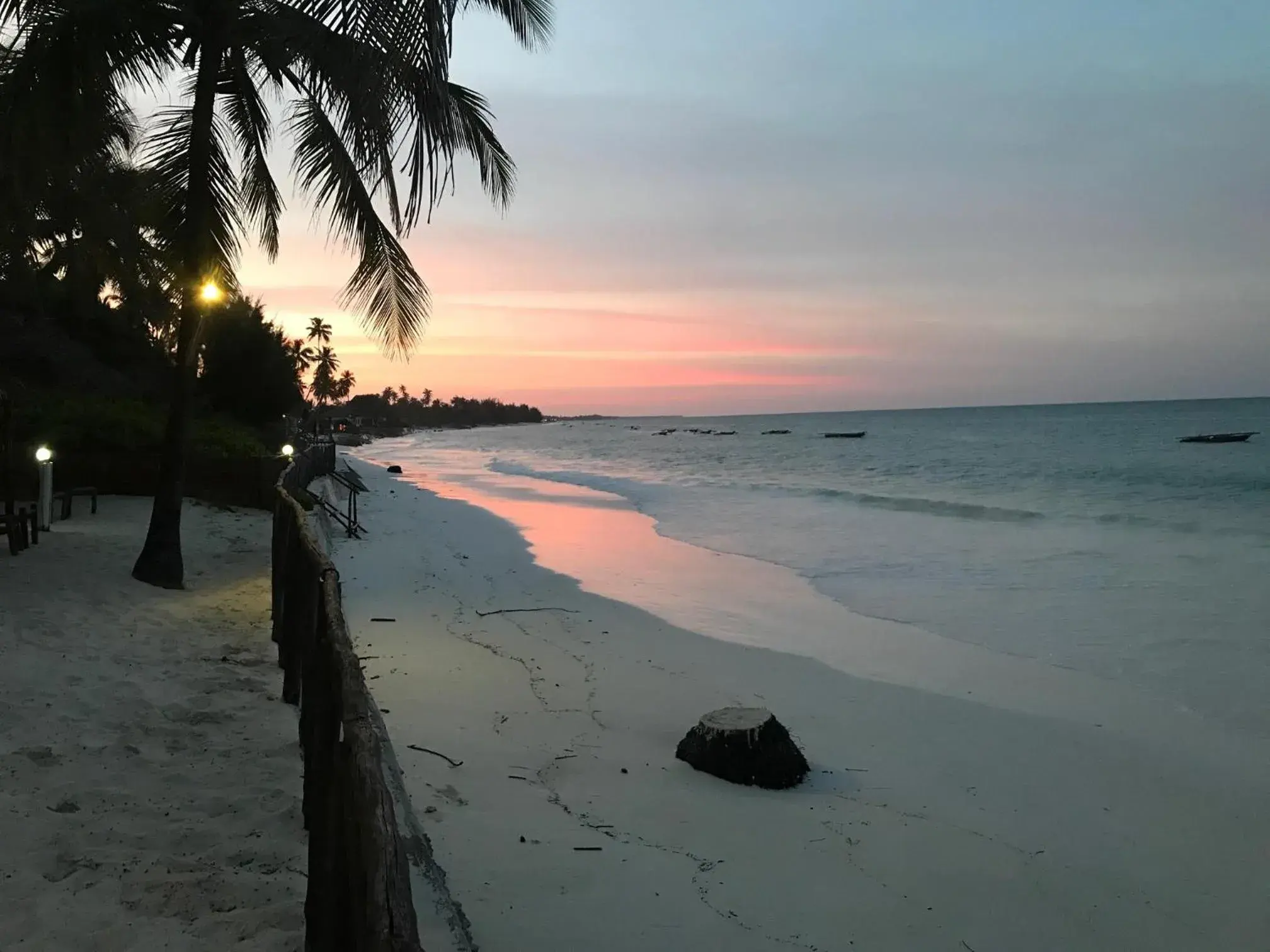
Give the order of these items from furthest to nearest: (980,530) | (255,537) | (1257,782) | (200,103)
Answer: (980,530)
(255,537)
(200,103)
(1257,782)

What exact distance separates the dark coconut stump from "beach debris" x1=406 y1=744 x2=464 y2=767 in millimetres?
1583

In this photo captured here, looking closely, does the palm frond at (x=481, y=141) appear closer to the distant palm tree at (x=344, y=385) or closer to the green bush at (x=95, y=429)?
the green bush at (x=95, y=429)

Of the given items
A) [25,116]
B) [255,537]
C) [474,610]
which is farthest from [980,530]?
[25,116]

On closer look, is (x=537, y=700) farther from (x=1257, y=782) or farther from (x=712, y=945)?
(x=1257, y=782)

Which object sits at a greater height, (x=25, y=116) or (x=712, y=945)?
(x=25, y=116)

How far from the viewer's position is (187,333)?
30.8 ft

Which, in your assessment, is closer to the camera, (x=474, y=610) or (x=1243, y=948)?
(x=1243, y=948)

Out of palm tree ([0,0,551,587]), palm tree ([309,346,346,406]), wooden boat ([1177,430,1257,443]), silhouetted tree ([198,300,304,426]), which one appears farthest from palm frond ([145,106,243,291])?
palm tree ([309,346,346,406])

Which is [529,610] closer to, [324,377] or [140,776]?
[140,776]

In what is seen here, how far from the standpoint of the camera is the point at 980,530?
2098 centimetres

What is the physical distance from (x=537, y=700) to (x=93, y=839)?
3.65m

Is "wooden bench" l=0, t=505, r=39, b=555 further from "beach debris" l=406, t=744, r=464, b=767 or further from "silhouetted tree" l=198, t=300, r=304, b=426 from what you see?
"silhouetted tree" l=198, t=300, r=304, b=426

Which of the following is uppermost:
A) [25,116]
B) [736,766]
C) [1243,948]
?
[25,116]

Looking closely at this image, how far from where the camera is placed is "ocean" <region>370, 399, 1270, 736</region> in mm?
9867
